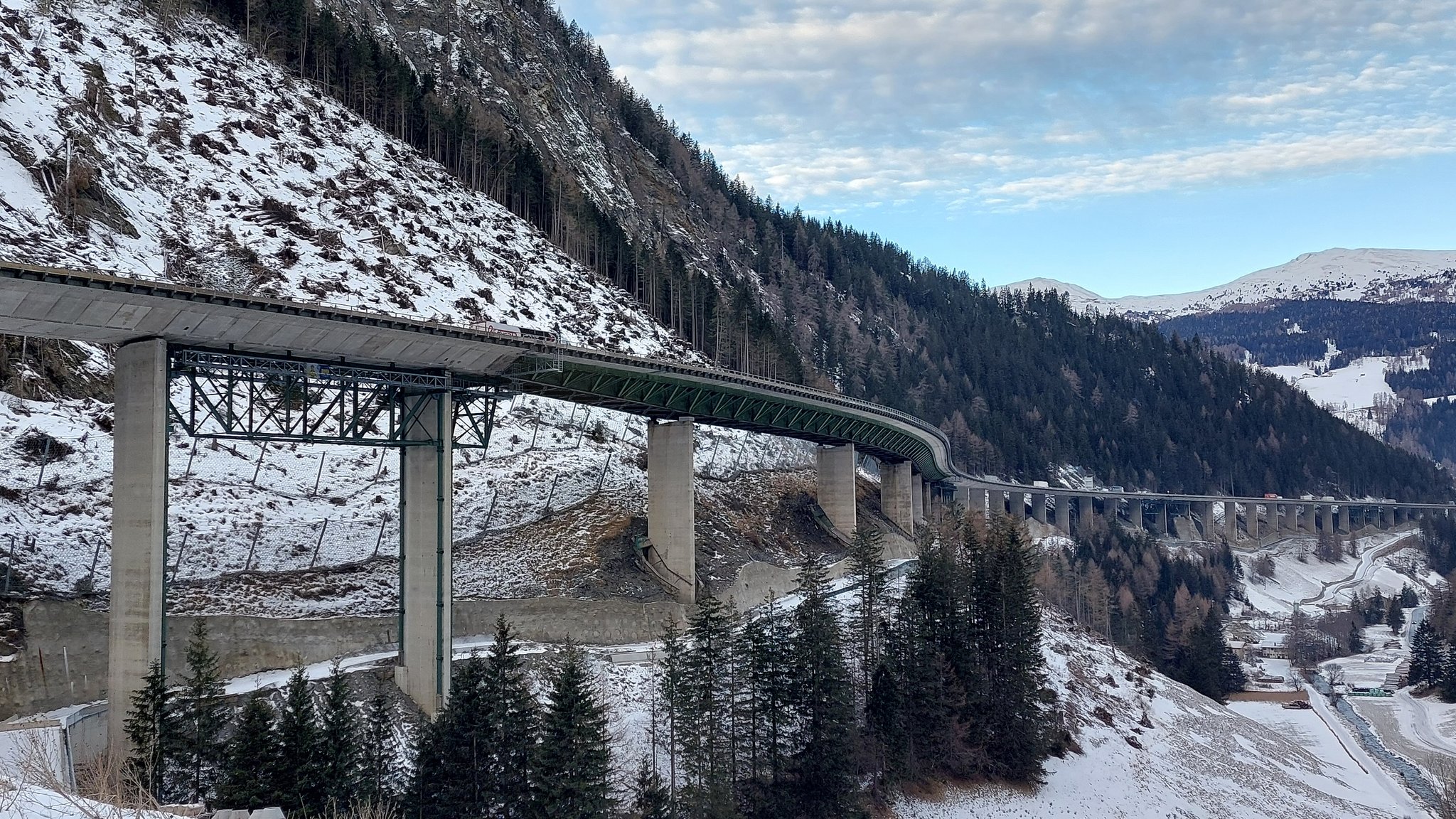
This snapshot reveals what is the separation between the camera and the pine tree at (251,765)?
31172 mm

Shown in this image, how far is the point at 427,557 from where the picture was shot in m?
45.1

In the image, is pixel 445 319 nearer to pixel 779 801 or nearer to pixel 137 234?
pixel 137 234

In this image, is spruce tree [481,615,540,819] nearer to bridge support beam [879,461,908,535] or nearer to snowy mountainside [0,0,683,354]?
snowy mountainside [0,0,683,354]

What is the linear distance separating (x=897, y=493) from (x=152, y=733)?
3000 inches

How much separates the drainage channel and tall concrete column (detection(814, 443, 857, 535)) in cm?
3579

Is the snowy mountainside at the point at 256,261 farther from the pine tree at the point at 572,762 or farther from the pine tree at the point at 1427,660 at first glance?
the pine tree at the point at 1427,660

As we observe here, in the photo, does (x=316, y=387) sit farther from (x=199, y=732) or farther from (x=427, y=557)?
(x=199, y=732)

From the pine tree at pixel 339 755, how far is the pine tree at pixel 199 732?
273 cm

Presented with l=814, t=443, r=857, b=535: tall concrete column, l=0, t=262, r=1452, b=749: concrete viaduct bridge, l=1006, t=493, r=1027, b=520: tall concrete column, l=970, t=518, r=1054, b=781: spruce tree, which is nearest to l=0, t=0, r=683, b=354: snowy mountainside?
l=0, t=262, r=1452, b=749: concrete viaduct bridge

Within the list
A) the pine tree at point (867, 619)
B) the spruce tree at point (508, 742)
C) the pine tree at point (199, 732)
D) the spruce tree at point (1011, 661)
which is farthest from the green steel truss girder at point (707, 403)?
the pine tree at point (199, 732)

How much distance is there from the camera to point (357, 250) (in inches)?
3209

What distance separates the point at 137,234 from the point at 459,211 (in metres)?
32.5

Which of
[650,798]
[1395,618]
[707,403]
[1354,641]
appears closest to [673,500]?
[707,403]

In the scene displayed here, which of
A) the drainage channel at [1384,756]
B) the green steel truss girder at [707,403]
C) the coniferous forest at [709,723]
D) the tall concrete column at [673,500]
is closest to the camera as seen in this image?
the coniferous forest at [709,723]
